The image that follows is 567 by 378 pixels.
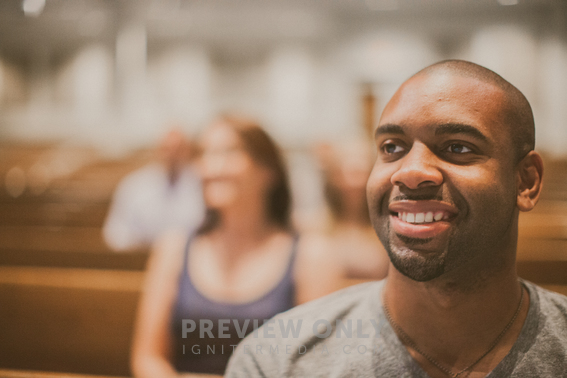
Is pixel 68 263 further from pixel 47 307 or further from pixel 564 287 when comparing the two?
pixel 564 287

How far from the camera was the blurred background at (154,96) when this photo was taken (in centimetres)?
126

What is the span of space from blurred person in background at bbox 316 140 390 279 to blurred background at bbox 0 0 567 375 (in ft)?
0.57

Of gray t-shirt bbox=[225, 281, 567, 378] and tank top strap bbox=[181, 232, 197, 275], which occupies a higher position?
tank top strap bbox=[181, 232, 197, 275]

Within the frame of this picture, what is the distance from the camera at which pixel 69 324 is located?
4.06ft

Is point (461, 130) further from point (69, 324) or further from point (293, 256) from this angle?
point (69, 324)

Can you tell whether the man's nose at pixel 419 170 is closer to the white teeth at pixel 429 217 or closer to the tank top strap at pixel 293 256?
the white teeth at pixel 429 217

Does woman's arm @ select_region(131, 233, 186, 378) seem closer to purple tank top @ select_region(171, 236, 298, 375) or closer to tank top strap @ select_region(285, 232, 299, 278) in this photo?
purple tank top @ select_region(171, 236, 298, 375)

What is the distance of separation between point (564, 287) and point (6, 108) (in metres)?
7.44

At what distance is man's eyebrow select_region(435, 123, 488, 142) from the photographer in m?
0.57

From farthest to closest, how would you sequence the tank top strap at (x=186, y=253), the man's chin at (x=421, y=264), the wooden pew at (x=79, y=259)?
the wooden pew at (x=79, y=259), the tank top strap at (x=186, y=253), the man's chin at (x=421, y=264)

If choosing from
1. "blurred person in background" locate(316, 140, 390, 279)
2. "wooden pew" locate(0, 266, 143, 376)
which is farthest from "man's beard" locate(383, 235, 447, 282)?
"wooden pew" locate(0, 266, 143, 376)

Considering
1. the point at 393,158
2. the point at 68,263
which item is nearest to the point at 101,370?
the point at 68,263

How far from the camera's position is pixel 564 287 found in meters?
1.09

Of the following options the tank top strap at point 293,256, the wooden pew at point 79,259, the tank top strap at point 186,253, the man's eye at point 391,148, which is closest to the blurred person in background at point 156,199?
the wooden pew at point 79,259
